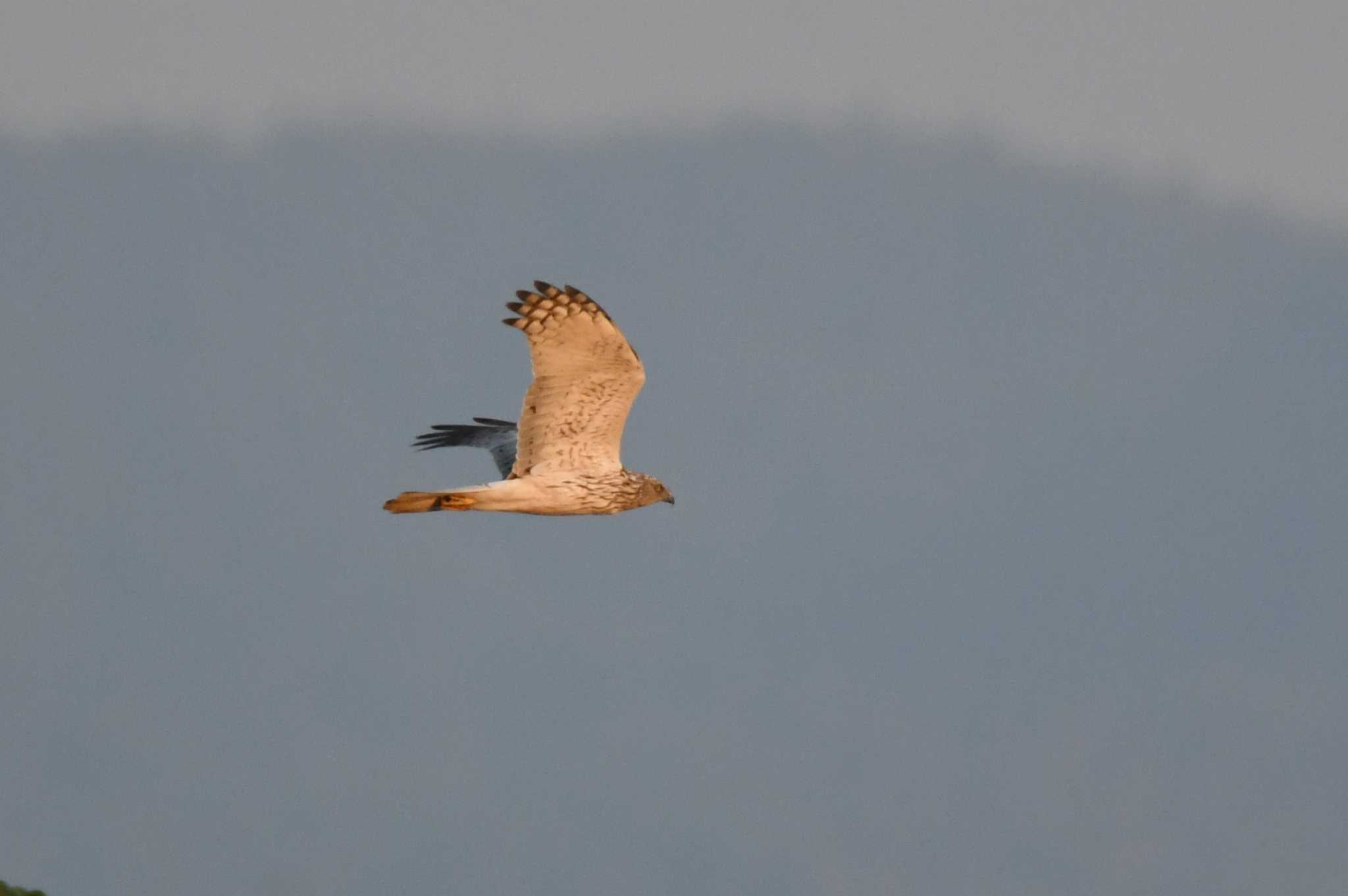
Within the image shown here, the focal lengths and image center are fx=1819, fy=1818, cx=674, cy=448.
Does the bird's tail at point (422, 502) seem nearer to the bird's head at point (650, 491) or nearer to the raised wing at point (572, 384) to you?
the raised wing at point (572, 384)

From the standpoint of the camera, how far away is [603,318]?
54.7ft

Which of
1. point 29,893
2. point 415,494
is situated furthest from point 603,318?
point 29,893

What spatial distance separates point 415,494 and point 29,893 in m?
6.58

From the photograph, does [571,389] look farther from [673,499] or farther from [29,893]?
[29,893]

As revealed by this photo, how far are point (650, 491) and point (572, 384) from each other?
2257mm

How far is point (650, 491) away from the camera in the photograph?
62.5 ft

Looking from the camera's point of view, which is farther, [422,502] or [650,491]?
[650,491]

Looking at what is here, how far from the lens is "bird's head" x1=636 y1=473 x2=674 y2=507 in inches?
740

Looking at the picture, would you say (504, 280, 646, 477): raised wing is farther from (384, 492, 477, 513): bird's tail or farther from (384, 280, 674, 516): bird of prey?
(384, 492, 477, 513): bird's tail

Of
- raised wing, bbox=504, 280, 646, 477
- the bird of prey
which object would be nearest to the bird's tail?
the bird of prey

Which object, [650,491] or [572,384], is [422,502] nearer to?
[572,384]

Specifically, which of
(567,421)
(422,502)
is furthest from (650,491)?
(422,502)

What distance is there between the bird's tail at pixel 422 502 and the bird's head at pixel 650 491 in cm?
241

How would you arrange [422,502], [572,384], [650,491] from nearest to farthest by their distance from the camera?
[422,502]
[572,384]
[650,491]
